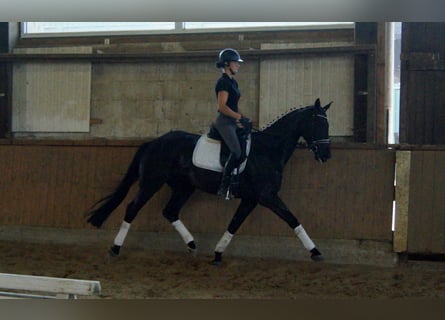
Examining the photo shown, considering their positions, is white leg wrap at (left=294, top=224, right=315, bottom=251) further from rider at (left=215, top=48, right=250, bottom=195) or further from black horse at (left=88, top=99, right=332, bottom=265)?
rider at (left=215, top=48, right=250, bottom=195)

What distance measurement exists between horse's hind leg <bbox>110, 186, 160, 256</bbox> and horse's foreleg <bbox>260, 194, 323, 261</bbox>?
969 millimetres

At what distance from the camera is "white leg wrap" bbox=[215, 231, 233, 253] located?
442 cm

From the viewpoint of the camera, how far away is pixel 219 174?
14.4ft

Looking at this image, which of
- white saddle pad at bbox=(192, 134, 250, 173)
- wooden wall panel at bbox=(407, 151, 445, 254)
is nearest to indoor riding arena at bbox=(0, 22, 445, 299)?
wooden wall panel at bbox=(407, 151, 445, 254)

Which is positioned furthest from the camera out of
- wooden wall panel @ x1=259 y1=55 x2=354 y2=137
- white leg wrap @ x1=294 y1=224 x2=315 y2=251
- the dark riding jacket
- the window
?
the window

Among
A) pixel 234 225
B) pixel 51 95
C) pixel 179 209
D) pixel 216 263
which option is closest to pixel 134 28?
pixel 51 95

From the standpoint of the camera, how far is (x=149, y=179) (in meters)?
4.52

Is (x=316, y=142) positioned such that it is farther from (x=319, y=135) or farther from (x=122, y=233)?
(x=122, y=233)

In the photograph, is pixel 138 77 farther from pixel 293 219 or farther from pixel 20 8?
pixel 20 8

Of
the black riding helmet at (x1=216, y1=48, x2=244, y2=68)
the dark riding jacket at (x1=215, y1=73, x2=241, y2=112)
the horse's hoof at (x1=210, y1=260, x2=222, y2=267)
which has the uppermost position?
the black riding helmet at (x1=216, y1=48, x2=244, y2=68)

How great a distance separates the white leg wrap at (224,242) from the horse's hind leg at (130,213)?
2.28 ft

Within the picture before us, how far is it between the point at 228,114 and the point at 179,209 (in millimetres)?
966

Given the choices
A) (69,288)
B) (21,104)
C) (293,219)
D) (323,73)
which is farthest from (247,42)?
(69,288)

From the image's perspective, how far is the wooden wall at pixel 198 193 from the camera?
15.0 ft
